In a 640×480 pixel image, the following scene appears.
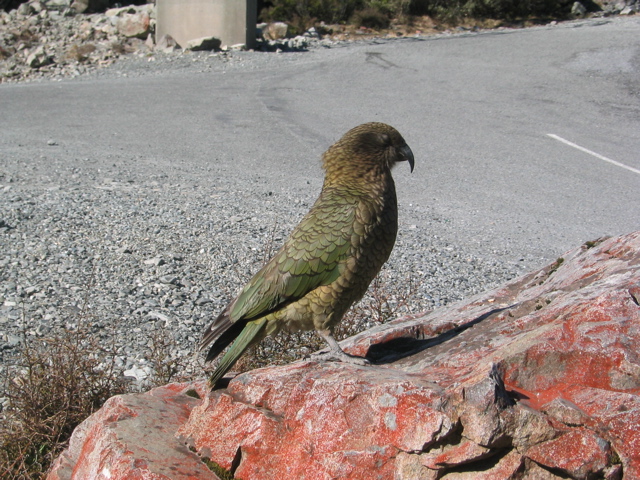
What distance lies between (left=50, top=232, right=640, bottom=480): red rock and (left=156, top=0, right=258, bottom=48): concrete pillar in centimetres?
2108

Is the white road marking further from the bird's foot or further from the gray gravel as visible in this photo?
the bird's foot

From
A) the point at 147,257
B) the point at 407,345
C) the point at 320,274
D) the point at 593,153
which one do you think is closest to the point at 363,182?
the point at 320,274

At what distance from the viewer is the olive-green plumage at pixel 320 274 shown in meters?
3.77

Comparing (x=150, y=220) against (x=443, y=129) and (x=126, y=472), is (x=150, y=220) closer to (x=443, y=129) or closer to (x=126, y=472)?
(x=126, y=472)

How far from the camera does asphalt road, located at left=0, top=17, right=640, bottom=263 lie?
10.0 metres

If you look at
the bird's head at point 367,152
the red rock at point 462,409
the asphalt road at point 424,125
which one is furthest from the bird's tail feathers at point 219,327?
the asphalt road at point 424,125

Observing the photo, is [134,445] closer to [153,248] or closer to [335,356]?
[335,356]

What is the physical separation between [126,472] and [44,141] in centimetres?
1097

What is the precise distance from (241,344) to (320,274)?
1.95ft

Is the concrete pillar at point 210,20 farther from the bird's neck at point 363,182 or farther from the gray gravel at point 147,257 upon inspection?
the bird's neck at point 363,182

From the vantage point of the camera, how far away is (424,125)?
48.7 feet

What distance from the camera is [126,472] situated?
2957 mm

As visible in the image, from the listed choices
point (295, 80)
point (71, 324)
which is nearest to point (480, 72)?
point (295, 80)

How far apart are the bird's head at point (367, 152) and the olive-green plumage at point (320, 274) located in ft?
0.48
